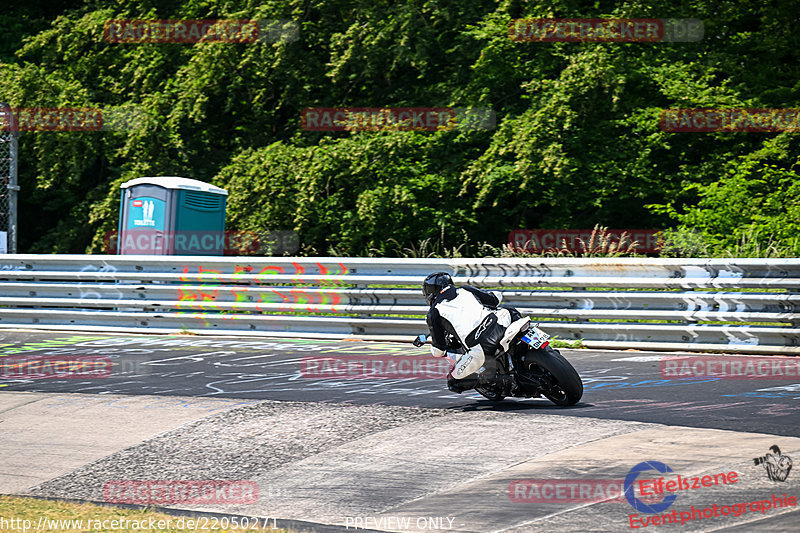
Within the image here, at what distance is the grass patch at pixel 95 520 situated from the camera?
18.5 ft

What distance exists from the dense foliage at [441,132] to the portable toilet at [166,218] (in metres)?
3.89

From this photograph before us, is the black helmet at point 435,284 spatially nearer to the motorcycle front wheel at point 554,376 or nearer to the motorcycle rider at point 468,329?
the motorcycle rider at point 468,329

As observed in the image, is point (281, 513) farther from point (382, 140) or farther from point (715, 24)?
point (715, 24)

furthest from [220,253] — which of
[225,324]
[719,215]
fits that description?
[719,215]

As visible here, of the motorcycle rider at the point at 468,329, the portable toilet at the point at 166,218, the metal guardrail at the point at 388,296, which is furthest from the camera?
the portable toilet at the point at 166,218

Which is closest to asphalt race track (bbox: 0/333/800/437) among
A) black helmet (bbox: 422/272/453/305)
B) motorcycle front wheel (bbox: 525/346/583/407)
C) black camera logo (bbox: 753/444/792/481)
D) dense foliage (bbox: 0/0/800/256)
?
motorcycle front wheel (bbox: 525/346/583/407)

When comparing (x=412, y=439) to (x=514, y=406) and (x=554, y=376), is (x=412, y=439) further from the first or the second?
(x=554, y=376)

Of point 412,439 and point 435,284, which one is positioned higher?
point 435,284

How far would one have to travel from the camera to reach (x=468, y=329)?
851 centimetres

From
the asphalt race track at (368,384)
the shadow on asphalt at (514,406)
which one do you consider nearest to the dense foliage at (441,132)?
the asphalt race track at (368,384)

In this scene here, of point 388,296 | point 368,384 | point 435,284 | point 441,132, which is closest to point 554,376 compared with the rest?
point 435,284

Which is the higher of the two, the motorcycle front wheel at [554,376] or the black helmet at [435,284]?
the black helmet at [435,284]

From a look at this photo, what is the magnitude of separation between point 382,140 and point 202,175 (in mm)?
4726

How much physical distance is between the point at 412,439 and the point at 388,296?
5.63 m
